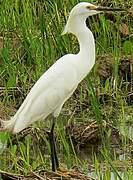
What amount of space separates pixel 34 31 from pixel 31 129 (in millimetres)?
1513

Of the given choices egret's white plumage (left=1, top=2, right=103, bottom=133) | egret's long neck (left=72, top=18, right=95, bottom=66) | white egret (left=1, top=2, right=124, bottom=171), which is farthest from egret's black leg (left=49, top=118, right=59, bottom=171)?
egret's long neck (left=72, top=18, right=95, bottom=66)

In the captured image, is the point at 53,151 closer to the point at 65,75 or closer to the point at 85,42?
the point at 65,75

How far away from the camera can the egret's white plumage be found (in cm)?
531

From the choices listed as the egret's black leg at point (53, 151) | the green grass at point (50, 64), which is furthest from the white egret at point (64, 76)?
the green grass at point (50, 64)

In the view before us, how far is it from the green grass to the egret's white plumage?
0.66ft

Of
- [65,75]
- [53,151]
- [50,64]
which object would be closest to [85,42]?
[65,75]

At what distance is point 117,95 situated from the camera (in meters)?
6.59

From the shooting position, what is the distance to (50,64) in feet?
22.3

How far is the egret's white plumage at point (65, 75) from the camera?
5.31m

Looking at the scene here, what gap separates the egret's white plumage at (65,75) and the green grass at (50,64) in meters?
0.20

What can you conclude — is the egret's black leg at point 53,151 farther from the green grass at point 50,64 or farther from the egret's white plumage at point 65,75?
the egret's white plumage at point 65,75

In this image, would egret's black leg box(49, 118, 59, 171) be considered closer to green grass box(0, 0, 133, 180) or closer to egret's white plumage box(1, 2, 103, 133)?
green grass box(0, 0, 133, 180)

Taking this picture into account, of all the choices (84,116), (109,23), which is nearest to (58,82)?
(84,116)

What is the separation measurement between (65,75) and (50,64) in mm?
1463
